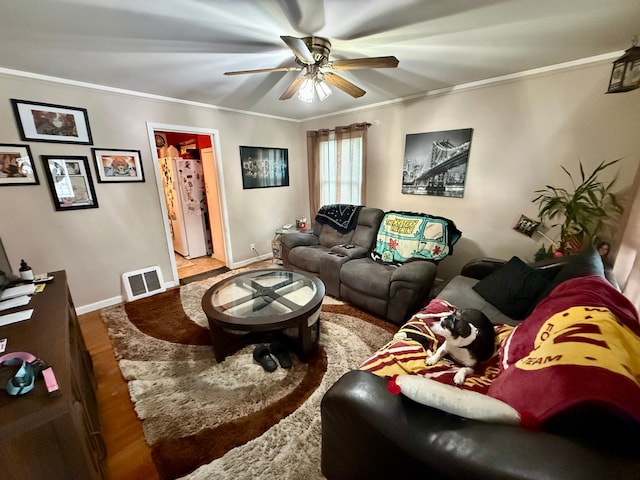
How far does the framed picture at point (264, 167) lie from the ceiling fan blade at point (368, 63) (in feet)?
7.77

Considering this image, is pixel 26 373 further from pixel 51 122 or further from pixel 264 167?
pixel 264 167

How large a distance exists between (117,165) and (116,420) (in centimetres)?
245

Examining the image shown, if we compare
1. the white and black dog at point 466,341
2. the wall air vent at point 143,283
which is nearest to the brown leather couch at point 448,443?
the white and black dog at point 466,341

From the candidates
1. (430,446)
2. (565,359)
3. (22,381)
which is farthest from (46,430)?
(565,359)

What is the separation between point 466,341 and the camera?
1250 mm

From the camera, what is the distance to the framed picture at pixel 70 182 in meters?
2.36

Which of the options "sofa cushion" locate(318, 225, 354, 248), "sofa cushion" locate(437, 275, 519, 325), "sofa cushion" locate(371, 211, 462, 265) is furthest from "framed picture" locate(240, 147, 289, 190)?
"sofa cushion" locate(437, 275, 519, 325)

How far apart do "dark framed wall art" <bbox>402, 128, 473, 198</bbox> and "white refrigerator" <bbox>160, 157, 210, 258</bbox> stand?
3.31 metres

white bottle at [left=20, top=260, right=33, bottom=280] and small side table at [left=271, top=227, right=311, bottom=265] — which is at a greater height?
white bottle at [left=20, top=260, right=33, bottom=280]

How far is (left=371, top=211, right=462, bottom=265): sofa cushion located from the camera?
258cm

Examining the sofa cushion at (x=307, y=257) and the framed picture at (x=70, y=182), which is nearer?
the framed picture at (x=70, y=182)

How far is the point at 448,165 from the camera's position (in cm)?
290

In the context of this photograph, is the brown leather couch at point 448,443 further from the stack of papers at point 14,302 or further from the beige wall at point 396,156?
the beige wall at point 396,156

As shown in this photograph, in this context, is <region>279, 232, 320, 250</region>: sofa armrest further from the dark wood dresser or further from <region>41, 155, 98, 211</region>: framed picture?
the dark wood dresser
